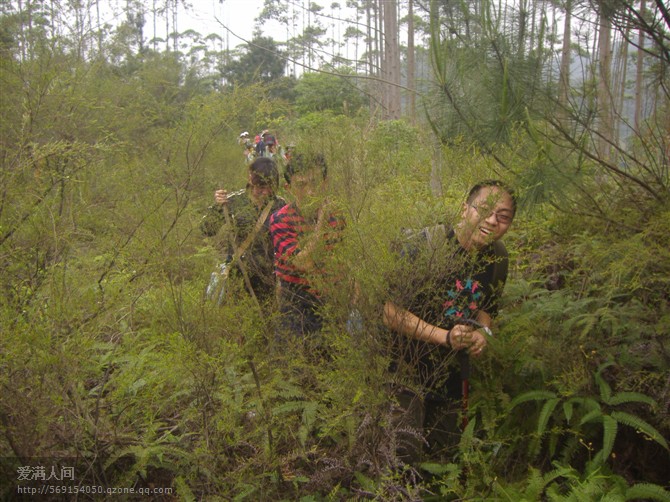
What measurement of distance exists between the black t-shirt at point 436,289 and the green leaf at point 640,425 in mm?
815

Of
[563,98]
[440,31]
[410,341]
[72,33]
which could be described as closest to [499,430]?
[410,341]

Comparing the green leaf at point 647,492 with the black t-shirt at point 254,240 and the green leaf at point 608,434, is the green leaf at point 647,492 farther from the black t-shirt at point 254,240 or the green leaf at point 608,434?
the black t-shirt at point 254,240

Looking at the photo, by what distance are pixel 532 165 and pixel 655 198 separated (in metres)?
0.65

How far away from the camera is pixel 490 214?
1911 millimetres

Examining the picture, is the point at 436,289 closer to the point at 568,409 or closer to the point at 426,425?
the point at 426,425

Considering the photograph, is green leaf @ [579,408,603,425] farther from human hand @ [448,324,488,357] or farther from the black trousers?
human hand @ [448,324,488,357]

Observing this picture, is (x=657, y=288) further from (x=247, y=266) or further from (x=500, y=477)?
(x=247, y=266)

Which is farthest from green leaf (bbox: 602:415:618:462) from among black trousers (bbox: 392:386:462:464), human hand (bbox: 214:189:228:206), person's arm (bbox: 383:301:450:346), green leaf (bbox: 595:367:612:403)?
human hand (bbox: 214:189:228:206)

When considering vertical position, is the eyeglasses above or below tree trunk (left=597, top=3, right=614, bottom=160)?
below

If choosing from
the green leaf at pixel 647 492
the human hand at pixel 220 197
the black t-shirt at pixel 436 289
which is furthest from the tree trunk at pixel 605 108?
the human hand at pixel 220 197

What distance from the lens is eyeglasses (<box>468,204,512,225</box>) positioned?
187 centimetres

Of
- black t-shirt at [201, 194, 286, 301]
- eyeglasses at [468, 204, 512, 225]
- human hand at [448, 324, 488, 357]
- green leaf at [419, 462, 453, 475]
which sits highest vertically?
eyeglasses at [468, 204, 512, 225]

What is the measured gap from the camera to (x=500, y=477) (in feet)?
7.92

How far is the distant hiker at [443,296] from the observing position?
1.88 meters
